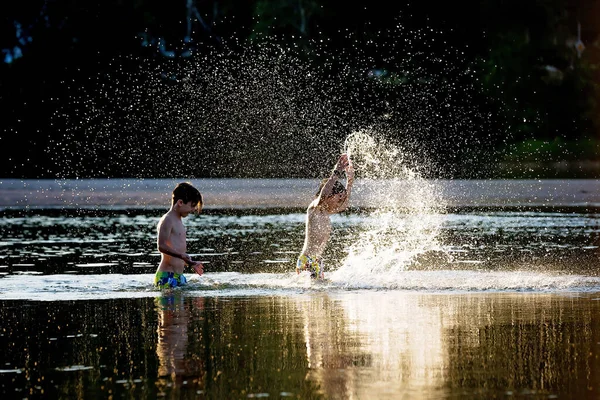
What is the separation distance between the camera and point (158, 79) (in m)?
44.5

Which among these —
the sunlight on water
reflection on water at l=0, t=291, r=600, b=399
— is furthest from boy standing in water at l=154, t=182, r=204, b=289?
reflection on water at l=0, t=291, r=600, b=399

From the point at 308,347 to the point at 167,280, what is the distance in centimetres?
406

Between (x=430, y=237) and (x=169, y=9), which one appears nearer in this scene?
(x=430, y=237)

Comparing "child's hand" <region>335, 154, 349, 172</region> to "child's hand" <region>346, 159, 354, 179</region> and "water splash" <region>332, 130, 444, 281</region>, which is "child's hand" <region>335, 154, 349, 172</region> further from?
"water splash" <region>332, 130, 444, 281</region>

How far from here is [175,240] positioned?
1173 cm

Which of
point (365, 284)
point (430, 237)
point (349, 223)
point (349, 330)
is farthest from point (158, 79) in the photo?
point (349, 330)

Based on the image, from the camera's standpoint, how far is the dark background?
40781 millimetres

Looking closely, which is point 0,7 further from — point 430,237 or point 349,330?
point 349,330

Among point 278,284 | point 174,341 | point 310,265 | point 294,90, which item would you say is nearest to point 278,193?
point 294,90

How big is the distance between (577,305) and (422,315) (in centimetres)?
136

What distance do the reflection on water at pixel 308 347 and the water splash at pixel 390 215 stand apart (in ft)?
8.29

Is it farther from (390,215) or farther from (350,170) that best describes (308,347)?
(390,215)

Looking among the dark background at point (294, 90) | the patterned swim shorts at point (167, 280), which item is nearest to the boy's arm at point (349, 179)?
the patterned swim shorts at point (167, 280)

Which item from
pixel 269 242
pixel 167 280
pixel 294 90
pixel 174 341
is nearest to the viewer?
pixel 174 341
